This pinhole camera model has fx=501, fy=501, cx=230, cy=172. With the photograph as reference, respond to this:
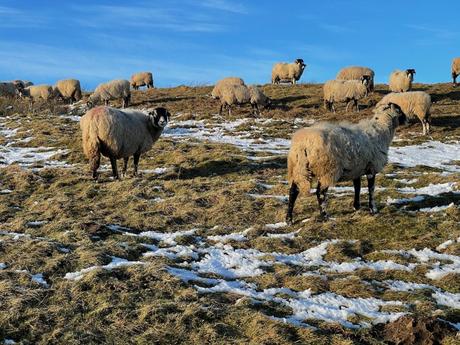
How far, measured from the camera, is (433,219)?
10656mm

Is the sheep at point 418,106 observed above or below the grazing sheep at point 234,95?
below

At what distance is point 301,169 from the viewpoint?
10.4m

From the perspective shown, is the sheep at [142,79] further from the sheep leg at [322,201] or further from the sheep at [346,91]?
the sheep leg at [322,201]

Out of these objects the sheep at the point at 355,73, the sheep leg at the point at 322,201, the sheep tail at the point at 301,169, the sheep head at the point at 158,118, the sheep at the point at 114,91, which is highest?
the sheep at the point at 355,73

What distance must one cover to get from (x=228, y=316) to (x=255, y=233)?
3757 millimetres

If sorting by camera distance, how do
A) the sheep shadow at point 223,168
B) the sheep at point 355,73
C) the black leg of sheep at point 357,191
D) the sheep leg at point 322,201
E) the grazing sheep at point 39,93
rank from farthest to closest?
the grazing sheep at point 39,93
the sheep at point 355,73
the sheep shadow at point 223,168
the black leg of sheep at point 357,191
the sheep leg at point 322,201

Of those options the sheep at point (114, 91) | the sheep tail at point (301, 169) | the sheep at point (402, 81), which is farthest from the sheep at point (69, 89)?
the sheep tail at point (301, 169)

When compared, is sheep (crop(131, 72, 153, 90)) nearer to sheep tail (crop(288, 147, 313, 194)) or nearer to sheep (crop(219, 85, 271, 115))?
sheep (crop(219, 85, 271, 115))

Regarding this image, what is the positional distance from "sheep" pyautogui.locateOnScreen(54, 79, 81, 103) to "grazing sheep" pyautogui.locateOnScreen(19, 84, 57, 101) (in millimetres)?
700

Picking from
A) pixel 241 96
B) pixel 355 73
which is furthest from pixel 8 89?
pixel 355 73

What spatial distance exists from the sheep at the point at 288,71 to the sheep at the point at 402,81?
1176 cm

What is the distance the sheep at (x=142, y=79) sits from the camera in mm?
48219

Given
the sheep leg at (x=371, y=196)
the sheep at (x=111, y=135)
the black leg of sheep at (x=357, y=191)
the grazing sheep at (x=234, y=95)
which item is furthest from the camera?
the grazing sheep at (x=234, y=95)

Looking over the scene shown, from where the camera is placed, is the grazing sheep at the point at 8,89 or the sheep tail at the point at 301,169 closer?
→ the sheep tail at the point at 301,169
